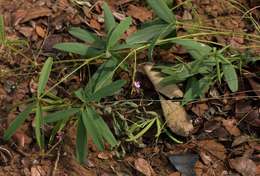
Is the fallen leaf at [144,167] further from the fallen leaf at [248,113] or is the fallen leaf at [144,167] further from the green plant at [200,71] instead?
the fallen leaf at [248,113]

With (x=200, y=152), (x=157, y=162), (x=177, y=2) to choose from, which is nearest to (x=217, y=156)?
(x=200, y=152)

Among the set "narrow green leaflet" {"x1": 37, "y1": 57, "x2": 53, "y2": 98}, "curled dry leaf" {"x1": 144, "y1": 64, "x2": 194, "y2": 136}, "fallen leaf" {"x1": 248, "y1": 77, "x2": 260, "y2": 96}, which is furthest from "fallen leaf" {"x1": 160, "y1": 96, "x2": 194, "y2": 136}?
"narrow green leaflet" {"x1": 37, "y1": 57, "x2": 53, "y2": 98}

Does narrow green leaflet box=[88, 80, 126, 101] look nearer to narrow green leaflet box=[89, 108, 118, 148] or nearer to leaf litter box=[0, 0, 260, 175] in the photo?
narrow green leaflet box=[89, 108, 118, 148]

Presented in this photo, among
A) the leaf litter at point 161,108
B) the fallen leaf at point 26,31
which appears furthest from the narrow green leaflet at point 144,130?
the fallen leaf at point 26,31

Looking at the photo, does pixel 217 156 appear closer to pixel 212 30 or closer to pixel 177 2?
pixel 212 30

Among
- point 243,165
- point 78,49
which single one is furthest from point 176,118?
point 78,49

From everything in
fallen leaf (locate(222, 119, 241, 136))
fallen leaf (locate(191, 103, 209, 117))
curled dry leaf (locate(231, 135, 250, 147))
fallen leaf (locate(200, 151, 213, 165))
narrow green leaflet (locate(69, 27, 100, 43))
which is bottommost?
fallen leaf (locate(200, 151, 213, 165))
